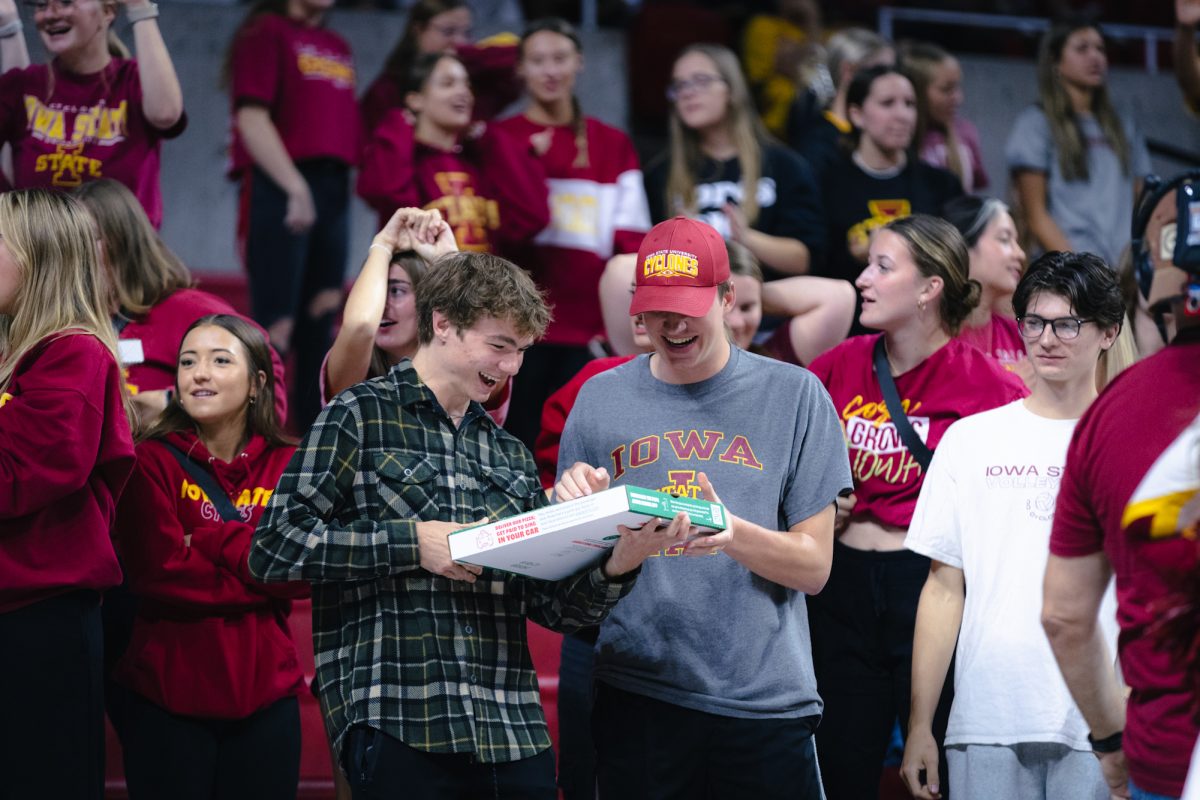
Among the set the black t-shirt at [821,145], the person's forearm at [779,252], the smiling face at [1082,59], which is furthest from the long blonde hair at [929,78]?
the person's forearm at [779,252]

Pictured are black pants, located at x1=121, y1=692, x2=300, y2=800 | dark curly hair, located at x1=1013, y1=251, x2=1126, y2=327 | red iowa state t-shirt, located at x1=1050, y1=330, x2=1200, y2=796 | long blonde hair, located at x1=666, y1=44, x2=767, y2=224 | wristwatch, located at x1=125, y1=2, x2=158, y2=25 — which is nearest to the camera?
red iowa state t-shirt, located at x1=1050, y1=330, x2=1200, y2=796

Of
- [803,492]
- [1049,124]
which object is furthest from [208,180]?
[803,492]

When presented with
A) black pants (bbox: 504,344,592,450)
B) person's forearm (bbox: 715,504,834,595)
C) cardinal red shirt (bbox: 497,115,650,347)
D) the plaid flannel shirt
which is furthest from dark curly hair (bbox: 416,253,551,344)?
cardinal red shirt (bbox: 497,115,650,347)

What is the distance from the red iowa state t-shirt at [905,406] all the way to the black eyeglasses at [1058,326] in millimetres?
369

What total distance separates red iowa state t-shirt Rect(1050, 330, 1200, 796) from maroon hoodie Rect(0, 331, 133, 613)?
1.94 m

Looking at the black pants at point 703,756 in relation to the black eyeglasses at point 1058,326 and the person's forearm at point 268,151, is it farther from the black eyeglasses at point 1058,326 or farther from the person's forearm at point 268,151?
the person's forearm at point 268,151

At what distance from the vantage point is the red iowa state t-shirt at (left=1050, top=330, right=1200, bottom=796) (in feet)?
7.17

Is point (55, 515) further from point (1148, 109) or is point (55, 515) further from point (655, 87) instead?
point (1148, 109)

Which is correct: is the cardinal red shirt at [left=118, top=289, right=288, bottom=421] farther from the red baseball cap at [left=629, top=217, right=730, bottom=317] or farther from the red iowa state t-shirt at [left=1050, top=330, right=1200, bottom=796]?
the red iowa state t-shirt at [left=1050, top=330, right=1200, bottom=796]

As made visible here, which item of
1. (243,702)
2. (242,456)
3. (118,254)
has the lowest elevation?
(243,702)

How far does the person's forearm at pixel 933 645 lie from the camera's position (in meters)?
3.29

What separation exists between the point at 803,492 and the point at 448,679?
0.83m

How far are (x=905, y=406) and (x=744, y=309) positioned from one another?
54 centimetres

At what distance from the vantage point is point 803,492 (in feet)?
9.93
